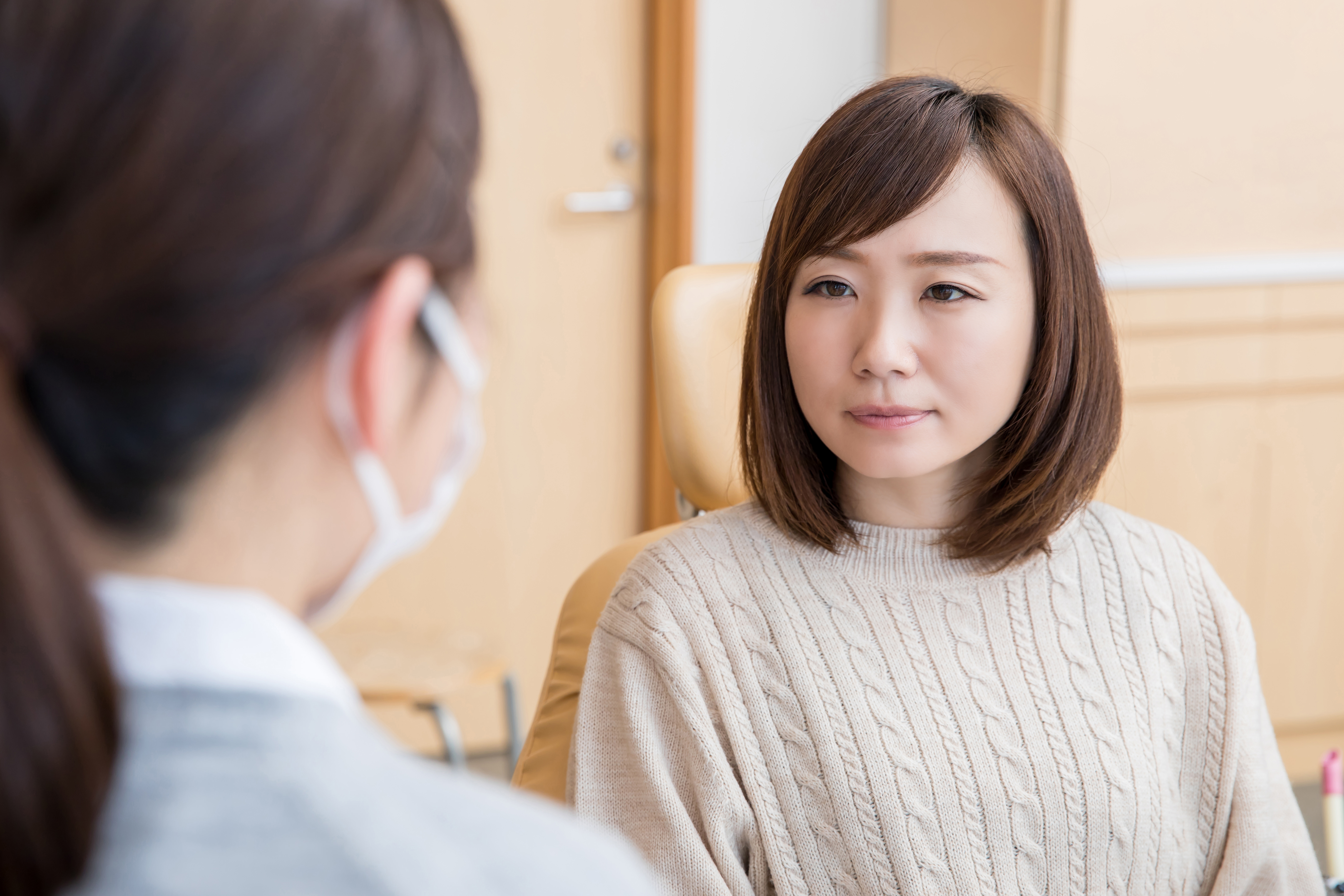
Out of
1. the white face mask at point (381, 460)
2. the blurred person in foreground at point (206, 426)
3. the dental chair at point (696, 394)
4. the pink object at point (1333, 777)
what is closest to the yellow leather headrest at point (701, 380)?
the dental chair at point (696, 394)

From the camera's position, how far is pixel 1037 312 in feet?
3.64

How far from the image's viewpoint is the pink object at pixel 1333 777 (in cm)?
111

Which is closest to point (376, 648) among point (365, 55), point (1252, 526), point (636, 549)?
point (636, 549)

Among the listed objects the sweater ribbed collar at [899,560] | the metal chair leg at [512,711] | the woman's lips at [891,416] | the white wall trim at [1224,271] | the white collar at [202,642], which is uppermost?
the white collar at [202,642]

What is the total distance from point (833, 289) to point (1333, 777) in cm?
61

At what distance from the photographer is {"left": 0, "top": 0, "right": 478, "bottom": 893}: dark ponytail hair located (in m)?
0.42

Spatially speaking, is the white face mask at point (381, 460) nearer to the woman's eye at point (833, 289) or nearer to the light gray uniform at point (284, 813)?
the light gray uniform at point (284, 813)

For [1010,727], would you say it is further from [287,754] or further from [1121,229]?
[1121,229]

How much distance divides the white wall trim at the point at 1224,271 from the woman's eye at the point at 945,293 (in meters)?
1.39

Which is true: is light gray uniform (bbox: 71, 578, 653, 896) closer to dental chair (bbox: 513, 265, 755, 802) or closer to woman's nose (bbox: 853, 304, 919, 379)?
woman's nose (bbox: 853, 304, 919, 379)

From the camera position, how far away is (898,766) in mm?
1065

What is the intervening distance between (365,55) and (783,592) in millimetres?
751

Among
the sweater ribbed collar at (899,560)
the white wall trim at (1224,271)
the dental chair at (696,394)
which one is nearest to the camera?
the sweater ribbed collar at (899,560)

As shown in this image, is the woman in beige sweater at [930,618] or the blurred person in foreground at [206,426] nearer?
the blurred person in foreground at [206,426]
